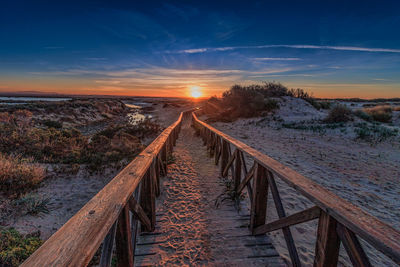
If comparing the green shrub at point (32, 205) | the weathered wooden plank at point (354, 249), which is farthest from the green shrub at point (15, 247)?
the weathered wooden plank at point (354, 249)

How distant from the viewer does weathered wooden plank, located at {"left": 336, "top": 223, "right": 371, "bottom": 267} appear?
49.2 inches

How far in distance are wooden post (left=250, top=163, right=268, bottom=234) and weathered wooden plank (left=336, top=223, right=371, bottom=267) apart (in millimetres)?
Result: 1267

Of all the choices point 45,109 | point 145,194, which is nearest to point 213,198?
point 145,194

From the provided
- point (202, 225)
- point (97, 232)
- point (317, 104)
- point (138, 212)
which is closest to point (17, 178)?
point (138, 212)

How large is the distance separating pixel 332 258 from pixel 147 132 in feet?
37.2

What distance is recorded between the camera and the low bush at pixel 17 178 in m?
4.09

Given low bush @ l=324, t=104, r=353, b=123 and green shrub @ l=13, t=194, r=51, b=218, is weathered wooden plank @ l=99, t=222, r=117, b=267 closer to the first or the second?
green shrub @ l=13, t=194, r=51, b=218

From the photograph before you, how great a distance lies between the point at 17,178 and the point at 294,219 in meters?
5.69

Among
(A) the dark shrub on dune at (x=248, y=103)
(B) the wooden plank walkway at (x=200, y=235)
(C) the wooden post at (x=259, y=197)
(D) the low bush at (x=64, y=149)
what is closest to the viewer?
(B) the wooden plank walkway at (x=200, y=235)

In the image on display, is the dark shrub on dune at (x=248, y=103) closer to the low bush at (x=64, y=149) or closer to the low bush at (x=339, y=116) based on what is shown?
the low bush at (x=339, y=116)

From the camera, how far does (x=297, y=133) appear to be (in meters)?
11.4

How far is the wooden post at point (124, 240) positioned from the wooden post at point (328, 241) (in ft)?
5.56

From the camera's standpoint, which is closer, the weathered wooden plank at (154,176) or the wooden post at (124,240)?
the wooden post at (124,240)

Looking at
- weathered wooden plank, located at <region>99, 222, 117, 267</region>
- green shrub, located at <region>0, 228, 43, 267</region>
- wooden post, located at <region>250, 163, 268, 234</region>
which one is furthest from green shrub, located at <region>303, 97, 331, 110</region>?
green shrub, located at <region>0, 228, 43, 267</region>
